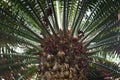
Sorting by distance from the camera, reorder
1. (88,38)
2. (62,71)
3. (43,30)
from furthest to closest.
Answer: (88,38), (43,30), (62,71)

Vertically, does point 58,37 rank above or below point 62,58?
above

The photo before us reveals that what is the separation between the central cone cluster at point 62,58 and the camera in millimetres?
5449

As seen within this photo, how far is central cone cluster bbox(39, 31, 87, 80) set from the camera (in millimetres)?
5449

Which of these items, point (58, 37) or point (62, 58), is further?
point (58, 37)

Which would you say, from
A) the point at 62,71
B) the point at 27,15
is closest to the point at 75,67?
the point at 62,71

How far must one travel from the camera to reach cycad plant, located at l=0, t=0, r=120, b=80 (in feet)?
18.2

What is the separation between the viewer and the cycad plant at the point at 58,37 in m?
5.55

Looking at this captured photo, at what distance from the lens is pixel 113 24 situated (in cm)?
588

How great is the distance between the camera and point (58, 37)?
5758mm

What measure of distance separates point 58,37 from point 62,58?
453 millimetres

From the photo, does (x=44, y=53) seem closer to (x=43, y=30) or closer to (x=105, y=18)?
(x=43, y=30)

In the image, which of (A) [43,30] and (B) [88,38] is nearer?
(A) [43,30]

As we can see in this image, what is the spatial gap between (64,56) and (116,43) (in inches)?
46.0

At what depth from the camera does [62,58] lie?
5.54 m
